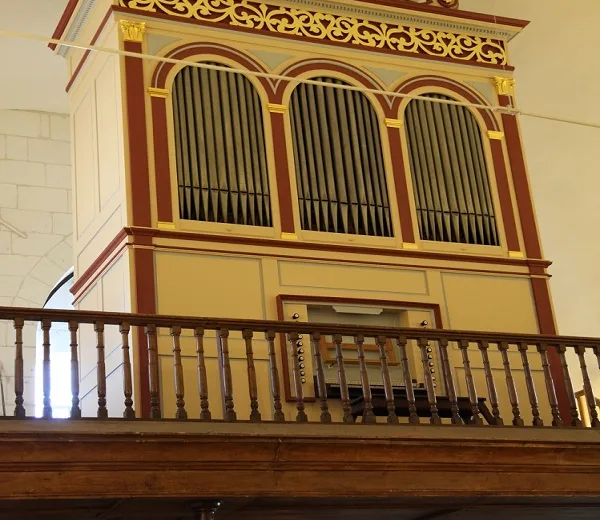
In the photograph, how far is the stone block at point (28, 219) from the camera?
14219 millimetres

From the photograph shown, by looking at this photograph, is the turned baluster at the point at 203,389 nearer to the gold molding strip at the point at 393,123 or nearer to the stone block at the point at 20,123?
the gold molding strip at the point at 393,123

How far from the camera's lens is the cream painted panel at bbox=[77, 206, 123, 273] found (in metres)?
10.4

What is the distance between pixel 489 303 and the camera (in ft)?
36.8

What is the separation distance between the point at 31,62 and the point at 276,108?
422 centimetres

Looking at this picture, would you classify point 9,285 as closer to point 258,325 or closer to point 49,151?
point 49,151

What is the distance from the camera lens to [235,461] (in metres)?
7.87

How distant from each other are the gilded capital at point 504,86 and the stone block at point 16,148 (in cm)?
604

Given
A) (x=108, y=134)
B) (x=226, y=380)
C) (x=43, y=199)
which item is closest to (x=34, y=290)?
(x=43, y=199)

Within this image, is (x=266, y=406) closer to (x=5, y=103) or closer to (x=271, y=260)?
(x=271, y=260)

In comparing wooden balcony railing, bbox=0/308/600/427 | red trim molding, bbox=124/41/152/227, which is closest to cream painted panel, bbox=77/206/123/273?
red trim molding, bbox=124/41/152/227

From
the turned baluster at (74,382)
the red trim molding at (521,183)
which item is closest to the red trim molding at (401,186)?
the red trim molding at (521,183)

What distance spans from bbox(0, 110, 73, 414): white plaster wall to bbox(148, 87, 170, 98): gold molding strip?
4212 millimetres

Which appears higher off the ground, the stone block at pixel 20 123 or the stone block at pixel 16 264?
the stone block at pixel 20 123

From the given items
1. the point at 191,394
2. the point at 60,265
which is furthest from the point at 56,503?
the point at 60,265
